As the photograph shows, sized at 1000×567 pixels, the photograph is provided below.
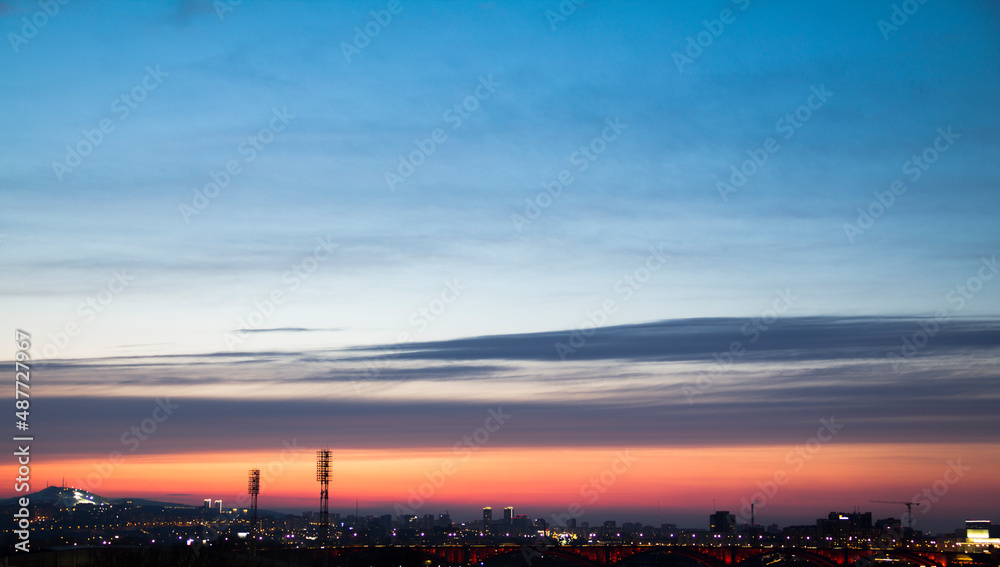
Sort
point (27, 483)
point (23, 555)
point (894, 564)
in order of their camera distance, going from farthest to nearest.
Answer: point (894, 564) → point (23, 555) → point (27, 483)

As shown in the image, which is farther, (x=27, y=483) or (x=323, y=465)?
(x=323, y=465)

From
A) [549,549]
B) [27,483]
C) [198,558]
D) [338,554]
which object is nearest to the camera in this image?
[27,483]

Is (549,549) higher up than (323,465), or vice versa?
(323,465)

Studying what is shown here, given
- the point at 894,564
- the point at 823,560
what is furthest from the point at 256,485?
the point at 894,564

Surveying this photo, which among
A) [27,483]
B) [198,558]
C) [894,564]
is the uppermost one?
[27,483]

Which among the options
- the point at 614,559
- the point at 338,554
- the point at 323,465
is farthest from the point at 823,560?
the point at 323,465

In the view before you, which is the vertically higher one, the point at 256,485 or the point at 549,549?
the point at 256,485

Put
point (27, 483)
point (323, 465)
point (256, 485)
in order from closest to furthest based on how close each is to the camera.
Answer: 1. point (27, 483)
2. point (323, 465)
3. point (256, 485)

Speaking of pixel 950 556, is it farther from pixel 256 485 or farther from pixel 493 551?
pixel 256 485

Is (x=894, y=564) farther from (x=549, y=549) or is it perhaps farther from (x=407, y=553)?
(x=407, y=553)
